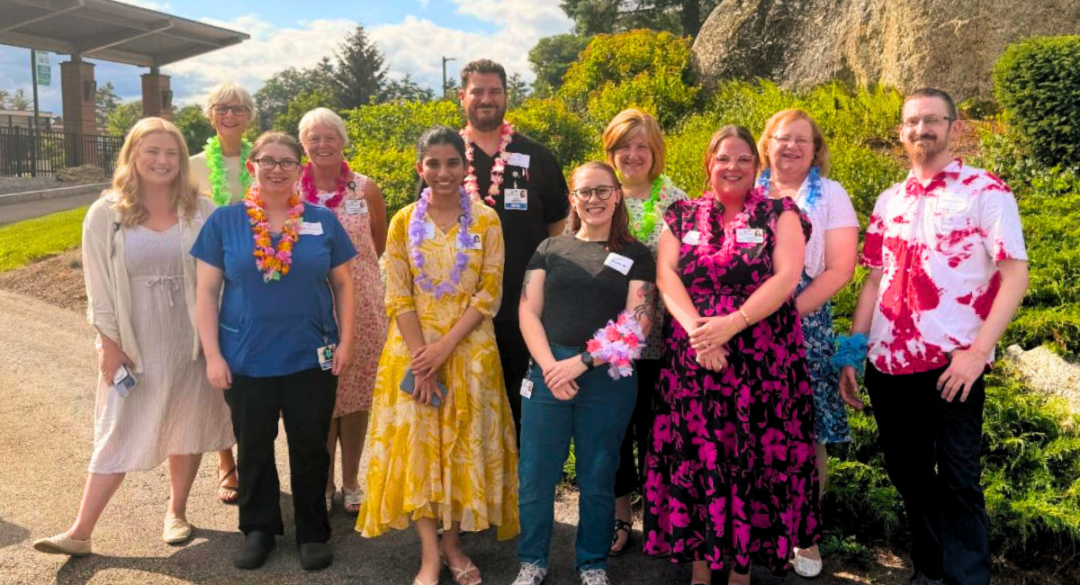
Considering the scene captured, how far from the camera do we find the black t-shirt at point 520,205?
4.43m

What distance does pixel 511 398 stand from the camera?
181 inches

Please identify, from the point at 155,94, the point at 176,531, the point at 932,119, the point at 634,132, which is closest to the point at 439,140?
the point at 634,132

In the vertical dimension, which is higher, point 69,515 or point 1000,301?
point 1000,301

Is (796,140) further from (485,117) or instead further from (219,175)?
(219,175)

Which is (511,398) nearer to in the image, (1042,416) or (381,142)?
(1042,416)

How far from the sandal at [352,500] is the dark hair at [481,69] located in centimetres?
241

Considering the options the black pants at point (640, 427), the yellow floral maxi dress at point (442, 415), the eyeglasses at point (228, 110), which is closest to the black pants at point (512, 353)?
the yellow floral maxi dress at point (442, 415)

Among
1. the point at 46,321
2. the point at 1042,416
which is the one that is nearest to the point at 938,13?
the point at 1042,416

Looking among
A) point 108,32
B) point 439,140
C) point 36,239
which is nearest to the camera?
point 439,140

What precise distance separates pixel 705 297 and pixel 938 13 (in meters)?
8.07

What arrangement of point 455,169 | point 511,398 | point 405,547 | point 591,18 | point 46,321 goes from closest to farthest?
point 455,169 < point 405,547 < point 511,398 < point 46,321 < point 591,18

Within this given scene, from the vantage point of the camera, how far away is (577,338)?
3676 mm

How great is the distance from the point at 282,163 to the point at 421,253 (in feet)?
2.74

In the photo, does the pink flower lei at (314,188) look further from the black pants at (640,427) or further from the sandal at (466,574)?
the sandal at (466,574)
